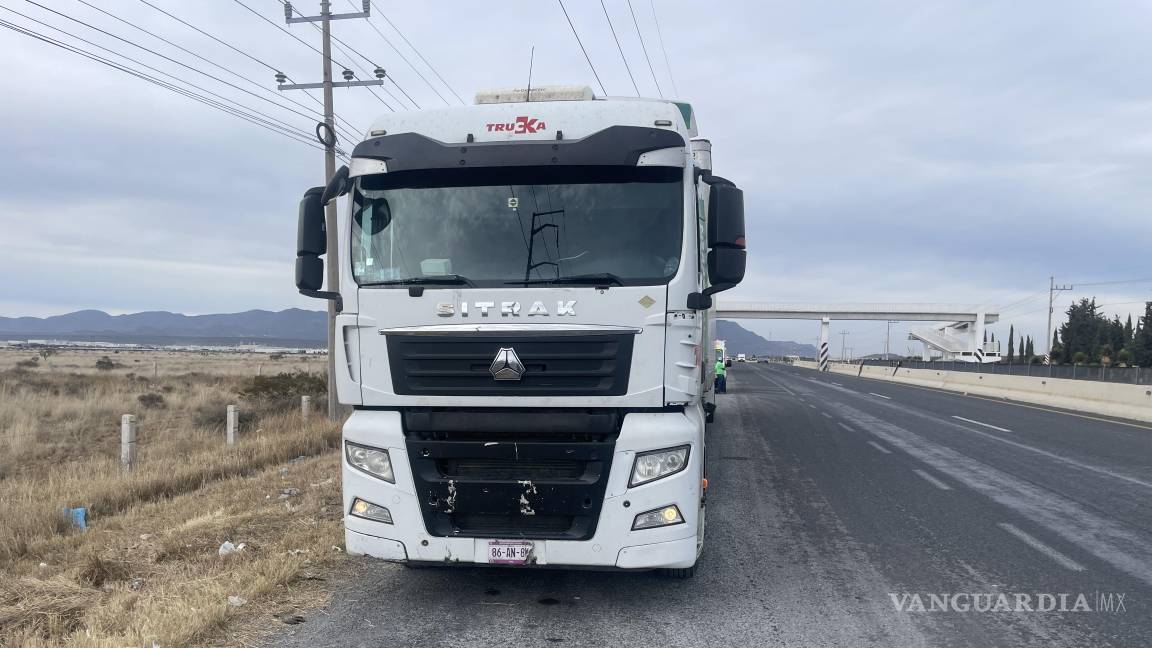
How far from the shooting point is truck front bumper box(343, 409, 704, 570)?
5047 mm

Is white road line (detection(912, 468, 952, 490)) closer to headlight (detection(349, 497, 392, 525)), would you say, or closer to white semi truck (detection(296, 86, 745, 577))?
white semi truck (detection(296, 86, 745, 577))

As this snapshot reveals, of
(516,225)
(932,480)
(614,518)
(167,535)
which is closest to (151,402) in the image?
(167,535)

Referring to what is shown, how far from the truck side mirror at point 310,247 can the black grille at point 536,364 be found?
1125mm

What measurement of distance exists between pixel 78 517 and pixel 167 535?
1836mm

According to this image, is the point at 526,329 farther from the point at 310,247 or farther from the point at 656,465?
the point at 310,247

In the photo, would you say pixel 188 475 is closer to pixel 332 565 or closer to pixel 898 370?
pixel 332 565

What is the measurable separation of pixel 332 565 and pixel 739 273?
12.6ft

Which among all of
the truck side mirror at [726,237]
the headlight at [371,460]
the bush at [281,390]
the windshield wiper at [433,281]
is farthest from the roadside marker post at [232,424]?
the truck side mirror at [726,237]

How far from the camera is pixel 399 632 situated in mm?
4938

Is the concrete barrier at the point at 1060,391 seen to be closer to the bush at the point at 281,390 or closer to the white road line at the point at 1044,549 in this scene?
the white road line at the point at 1044,549

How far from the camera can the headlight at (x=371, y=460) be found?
532cm

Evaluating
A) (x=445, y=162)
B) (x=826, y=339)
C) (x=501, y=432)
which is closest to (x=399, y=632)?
(x=501, y=432)
